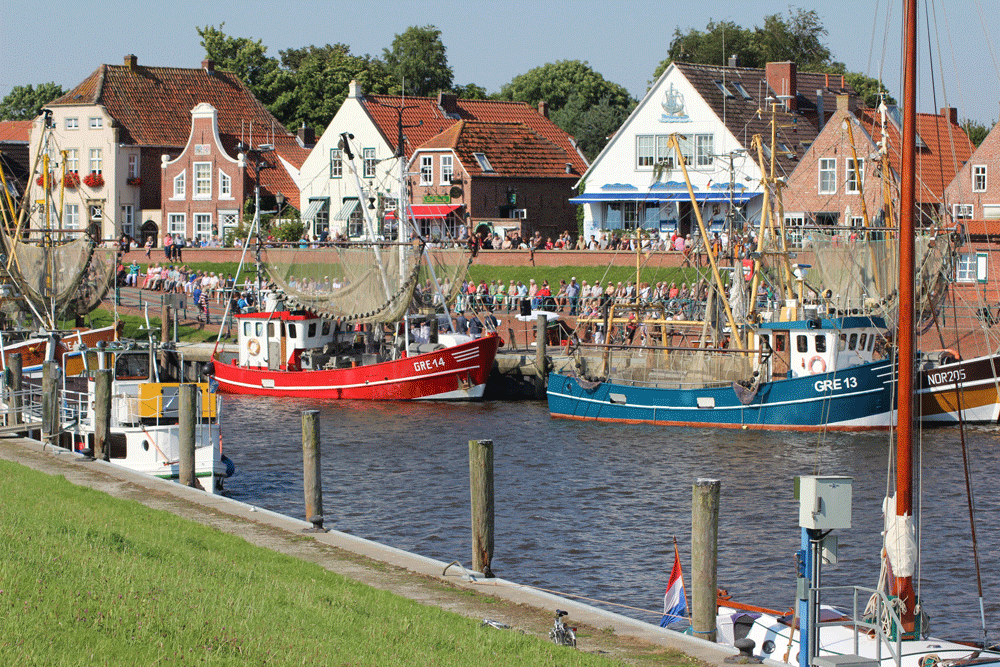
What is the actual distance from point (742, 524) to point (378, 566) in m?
11.4

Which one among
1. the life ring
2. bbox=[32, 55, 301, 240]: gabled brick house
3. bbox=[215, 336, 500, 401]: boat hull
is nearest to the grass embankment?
the life ring

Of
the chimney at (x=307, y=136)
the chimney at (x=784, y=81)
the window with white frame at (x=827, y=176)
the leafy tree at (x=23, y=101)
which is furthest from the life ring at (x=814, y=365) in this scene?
the leafy tree at (x=23, y=101)

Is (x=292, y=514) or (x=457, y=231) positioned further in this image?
(x=457, y=231)

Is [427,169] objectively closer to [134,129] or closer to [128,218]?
[128,218]

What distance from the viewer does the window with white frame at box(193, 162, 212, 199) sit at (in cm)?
8131

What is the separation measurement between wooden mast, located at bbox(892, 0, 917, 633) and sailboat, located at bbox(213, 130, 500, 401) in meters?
29.4

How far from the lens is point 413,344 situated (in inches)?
1902

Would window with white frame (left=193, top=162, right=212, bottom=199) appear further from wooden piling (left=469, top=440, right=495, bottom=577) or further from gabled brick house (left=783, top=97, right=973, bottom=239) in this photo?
wooden piling (left=469, top=440, right=495, bottom=577)

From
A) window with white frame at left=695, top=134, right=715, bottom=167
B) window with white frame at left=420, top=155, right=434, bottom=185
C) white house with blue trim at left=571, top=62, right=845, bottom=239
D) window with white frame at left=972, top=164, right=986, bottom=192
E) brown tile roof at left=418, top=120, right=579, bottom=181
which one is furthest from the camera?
window with white frame at left=420, top=155, right=434, bottom=185

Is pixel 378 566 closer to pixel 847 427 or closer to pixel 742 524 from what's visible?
pixel 742 524

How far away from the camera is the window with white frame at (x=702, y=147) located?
217 feet

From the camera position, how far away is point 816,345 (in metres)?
38.6

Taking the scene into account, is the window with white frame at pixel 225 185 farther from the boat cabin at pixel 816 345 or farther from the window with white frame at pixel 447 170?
the boat cabin at pixel 816 345

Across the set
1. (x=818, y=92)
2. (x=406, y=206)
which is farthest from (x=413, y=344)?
(x=818, y=92)
